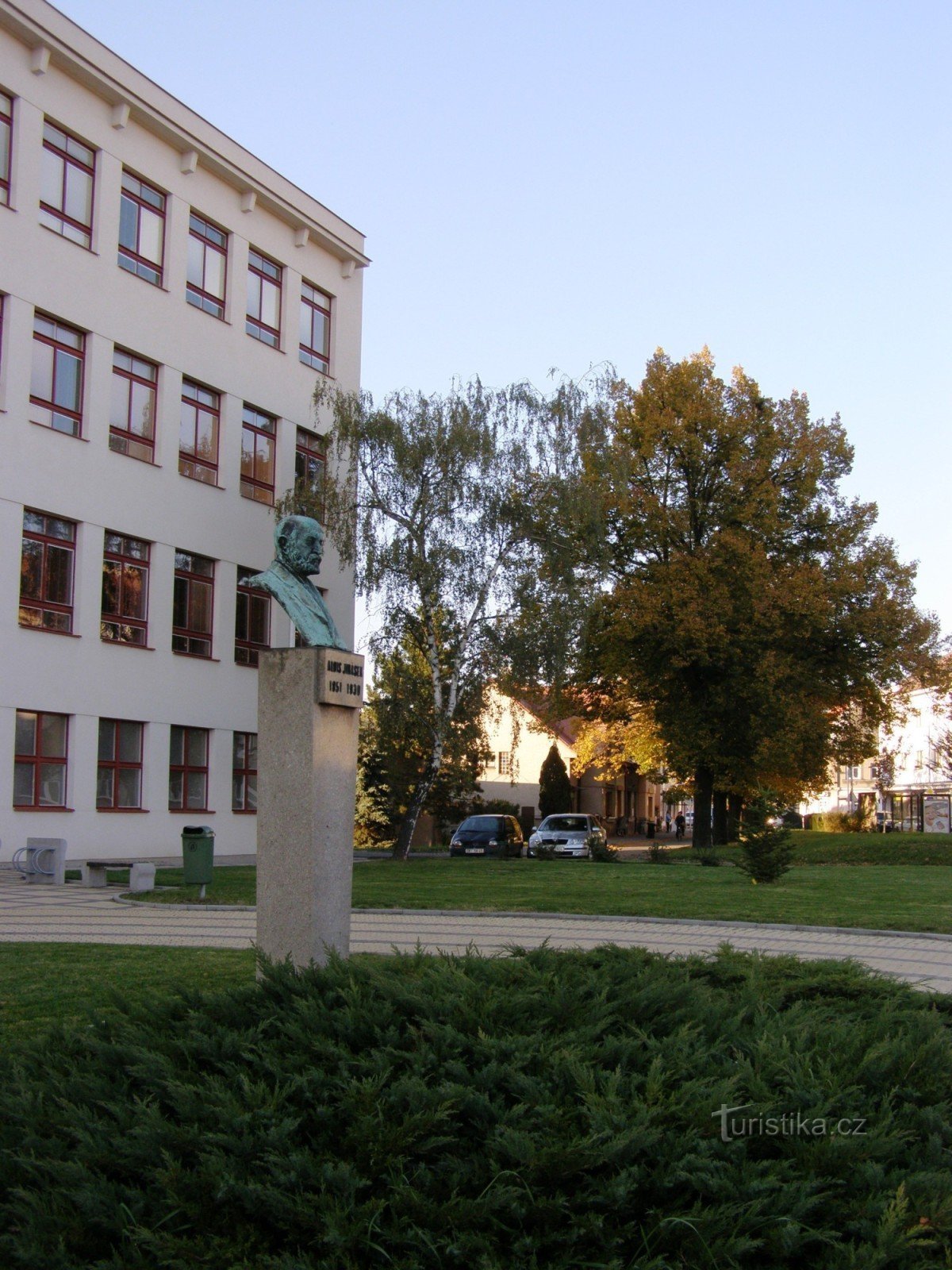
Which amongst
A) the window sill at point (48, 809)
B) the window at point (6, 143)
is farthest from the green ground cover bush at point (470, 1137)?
the window at point (6, 143)

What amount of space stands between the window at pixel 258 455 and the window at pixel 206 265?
295 centimetres

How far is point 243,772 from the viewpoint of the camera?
36.2 metres

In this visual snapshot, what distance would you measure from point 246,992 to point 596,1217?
2.56m

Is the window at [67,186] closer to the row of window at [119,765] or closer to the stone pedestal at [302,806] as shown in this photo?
the row of window at [119,765]

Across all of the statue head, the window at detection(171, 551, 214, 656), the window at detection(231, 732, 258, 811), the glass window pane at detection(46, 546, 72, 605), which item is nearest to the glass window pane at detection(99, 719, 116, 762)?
the window at detection(171, 551, 214, 656)

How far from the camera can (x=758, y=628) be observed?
125 feet

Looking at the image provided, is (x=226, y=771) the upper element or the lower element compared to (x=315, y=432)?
lower

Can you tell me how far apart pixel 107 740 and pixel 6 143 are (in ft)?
43.5

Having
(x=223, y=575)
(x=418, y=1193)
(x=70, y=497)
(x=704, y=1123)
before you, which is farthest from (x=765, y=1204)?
(x=223, y=575)

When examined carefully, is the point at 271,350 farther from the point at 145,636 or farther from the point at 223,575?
the point at 145,636

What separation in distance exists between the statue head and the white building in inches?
766

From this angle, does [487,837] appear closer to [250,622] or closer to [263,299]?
[250,622]

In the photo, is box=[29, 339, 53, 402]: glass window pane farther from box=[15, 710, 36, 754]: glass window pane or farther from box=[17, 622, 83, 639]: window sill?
box=[15, 710, 36, 754]: glass window pane

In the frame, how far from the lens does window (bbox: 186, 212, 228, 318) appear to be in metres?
34.4
